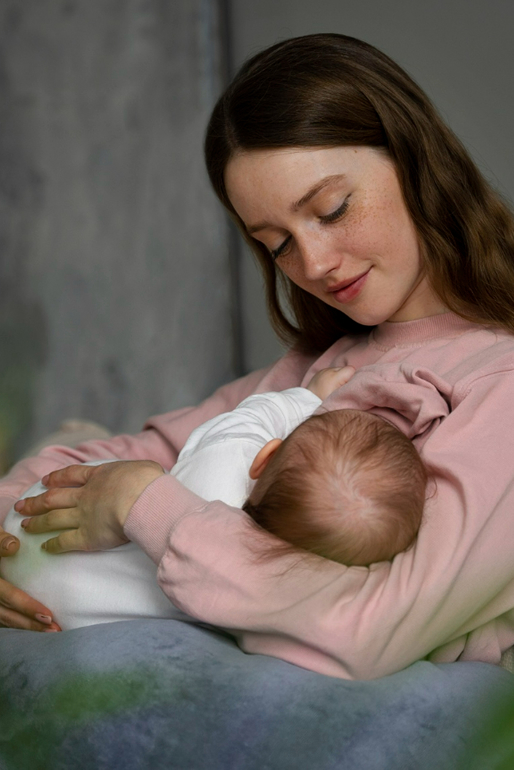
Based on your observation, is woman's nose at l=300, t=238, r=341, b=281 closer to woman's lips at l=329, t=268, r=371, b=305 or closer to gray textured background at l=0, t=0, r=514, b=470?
woman's lips at l=329, t=268, r=371, b=305

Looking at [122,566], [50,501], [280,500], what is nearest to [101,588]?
[122,566]

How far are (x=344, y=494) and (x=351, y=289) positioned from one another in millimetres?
395

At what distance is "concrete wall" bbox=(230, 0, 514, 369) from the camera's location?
1.46 meters

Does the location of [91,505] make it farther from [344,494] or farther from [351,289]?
[351,289]

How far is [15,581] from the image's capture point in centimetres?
103

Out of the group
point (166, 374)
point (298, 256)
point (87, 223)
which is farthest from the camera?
point (166, 374)

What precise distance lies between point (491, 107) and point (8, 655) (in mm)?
1245

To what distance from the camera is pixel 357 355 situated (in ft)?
4.20

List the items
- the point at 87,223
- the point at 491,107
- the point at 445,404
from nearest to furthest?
the point at 445,404
the point at 87,223
the point at 491,107

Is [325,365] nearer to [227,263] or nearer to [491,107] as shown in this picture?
[491,107]

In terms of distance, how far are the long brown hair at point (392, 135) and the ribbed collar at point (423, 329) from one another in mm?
21

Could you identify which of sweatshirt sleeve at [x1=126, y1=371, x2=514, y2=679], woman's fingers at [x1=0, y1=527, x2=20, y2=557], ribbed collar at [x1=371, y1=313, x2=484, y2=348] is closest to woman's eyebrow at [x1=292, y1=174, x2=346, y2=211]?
ribbed collar at [x1=371, y1=313, x2=484, y2=348]

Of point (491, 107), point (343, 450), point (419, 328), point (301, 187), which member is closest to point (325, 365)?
point (419, 328)

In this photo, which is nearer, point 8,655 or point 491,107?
point 8,655
